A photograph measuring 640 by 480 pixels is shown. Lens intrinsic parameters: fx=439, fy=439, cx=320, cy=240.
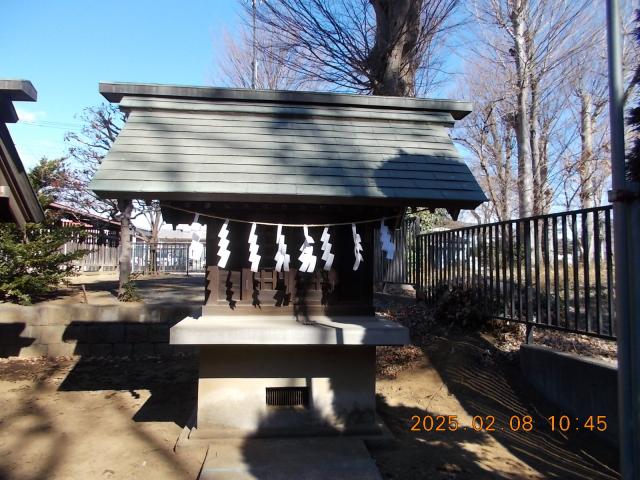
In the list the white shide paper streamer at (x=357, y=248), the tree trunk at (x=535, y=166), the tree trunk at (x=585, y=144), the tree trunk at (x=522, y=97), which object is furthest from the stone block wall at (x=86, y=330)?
the tree trunk at (x=585, y=144)

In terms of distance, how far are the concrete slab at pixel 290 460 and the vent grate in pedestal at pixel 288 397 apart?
45cm

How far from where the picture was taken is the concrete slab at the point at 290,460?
4.49 m

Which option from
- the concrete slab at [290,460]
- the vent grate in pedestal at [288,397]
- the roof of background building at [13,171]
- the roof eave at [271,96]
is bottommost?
the concrete slab at [290,460]

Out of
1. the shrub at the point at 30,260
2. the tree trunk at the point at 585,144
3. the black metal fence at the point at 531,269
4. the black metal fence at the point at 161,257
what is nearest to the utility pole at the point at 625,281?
the black metal fence at the point at 531,269

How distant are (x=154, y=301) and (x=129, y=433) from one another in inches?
231

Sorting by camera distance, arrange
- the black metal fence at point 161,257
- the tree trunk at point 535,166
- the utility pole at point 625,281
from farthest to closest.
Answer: the black metal fence at point 161,257
the tree trunk at point 535,166
the utility pole at point 625,281

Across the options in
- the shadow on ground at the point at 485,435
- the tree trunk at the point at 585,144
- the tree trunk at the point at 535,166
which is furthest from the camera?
the tree trunk at the point at 585,144

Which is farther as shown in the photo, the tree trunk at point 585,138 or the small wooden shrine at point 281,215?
the tree trunk at point 585,138

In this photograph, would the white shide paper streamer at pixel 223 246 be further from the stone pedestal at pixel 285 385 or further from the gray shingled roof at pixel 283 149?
the stone pedestal at pixel 285 385

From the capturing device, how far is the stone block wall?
9.55 m

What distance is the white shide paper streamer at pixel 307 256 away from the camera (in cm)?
539

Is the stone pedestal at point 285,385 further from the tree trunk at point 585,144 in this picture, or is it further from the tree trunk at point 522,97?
the tree trunk at point 585,144

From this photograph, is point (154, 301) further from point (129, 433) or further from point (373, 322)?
point (373, 322)

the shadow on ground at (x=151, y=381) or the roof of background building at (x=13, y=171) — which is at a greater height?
the roof of background building at (x=13, y=171)
